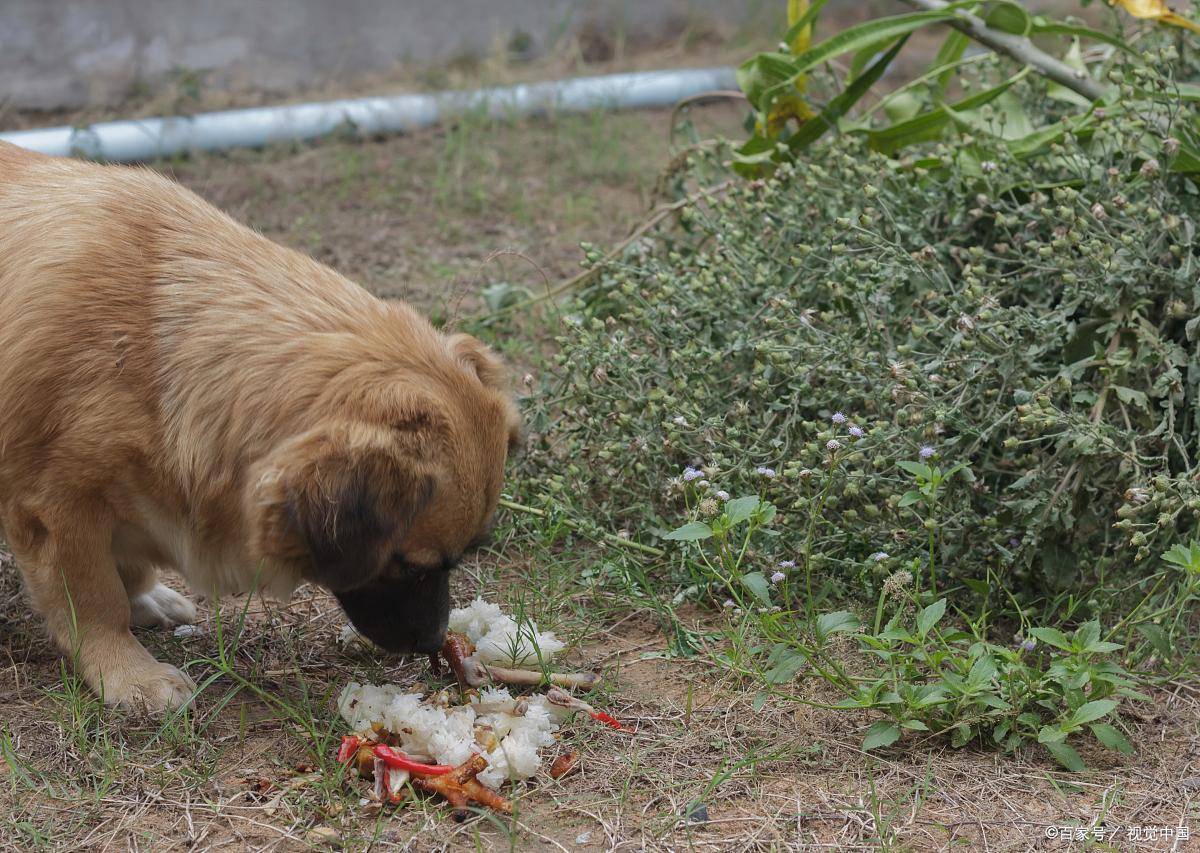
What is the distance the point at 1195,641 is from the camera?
3291 millimetres

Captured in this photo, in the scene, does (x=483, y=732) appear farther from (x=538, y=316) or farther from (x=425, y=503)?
(x=538, y=316)

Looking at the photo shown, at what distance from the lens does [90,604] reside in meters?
3.07

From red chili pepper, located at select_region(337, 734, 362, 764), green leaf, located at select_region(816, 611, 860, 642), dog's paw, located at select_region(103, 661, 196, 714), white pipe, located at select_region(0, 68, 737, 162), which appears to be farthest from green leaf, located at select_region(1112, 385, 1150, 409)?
white pipe, located at select_region(0, 68, 737, 162)

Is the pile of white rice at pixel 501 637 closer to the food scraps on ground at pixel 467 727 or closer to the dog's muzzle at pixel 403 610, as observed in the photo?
the food scraps on ground at pixel 467 727

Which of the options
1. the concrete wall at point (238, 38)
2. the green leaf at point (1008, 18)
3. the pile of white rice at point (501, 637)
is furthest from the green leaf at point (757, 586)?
the concrete wall at point (238, 38)

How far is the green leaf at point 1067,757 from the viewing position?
280cm

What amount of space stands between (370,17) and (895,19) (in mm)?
4498

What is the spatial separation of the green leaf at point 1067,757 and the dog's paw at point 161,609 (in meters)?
2.38

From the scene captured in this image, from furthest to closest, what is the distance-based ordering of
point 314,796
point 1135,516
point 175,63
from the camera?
point 175,63, point 1135,516, point 314,796

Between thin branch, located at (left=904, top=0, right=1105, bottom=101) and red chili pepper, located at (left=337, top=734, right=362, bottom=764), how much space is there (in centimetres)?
320

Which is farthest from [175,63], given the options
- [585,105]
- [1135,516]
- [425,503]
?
[1135,516]

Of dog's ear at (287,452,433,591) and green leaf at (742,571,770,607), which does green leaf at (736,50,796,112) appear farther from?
dog's ear at (287,452,433,591)

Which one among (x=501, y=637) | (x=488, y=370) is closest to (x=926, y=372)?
(x=488, y=370)

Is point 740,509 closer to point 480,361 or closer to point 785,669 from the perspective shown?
point 785,669
